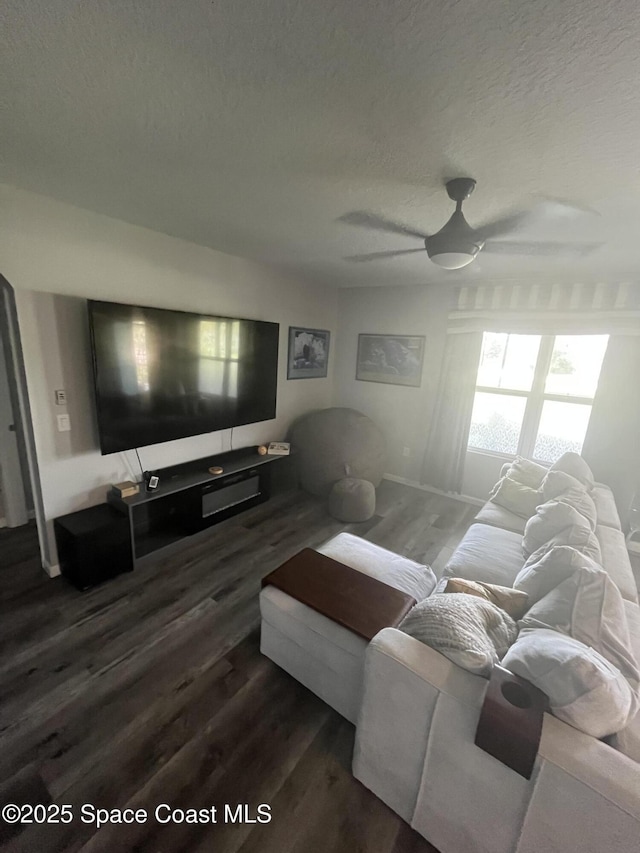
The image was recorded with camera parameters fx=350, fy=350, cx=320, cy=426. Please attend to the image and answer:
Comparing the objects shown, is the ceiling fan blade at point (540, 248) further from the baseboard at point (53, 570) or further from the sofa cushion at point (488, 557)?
the baseboard at point (53, 570)

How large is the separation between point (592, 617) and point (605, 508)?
184cm

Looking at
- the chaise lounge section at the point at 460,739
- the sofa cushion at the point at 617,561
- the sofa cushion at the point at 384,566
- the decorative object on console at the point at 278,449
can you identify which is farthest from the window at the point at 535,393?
the sofa cushion at the point at 384,566

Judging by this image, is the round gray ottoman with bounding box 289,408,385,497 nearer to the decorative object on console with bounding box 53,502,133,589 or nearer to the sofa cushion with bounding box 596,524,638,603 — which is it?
the decorative object on console with bounding box 53,502,133,589

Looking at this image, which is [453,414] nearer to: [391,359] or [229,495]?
[391,359]

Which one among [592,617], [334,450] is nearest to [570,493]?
[592,617]

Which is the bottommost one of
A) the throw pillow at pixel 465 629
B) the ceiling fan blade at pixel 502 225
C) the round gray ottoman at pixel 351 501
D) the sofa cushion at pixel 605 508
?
the round gray ottoman at pixel 351 501

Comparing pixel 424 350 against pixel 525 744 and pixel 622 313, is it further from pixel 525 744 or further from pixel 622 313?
pixel 525 744

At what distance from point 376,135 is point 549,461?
350cm

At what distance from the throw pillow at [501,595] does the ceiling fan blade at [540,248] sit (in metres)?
2.02

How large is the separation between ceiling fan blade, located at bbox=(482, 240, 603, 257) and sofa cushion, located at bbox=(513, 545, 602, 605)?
182 centimetres

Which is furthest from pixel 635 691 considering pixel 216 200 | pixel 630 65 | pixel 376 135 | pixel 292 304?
pixel 292 304

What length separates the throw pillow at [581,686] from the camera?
3.08 ft

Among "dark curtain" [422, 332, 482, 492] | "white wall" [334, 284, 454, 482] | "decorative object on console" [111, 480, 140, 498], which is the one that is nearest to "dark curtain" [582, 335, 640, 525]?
"dark curtain" [422, 332, 482, 492]

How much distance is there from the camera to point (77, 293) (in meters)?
2.25
